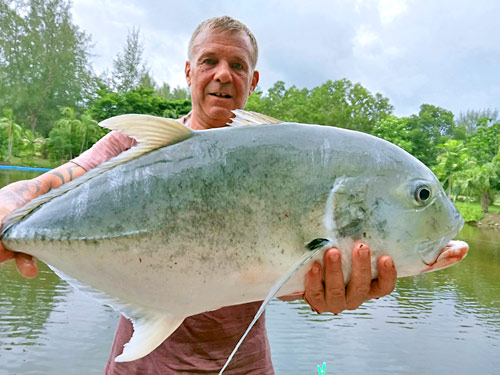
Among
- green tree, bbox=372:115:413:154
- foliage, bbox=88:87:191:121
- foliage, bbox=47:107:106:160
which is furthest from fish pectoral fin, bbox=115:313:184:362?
green tree, bbox=372:115:413:154

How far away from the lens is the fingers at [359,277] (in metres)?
1.54

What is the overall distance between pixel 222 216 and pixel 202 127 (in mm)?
968

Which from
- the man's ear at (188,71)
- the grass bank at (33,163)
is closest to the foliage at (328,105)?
the grass bank at (33,163)

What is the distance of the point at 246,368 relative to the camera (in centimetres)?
217

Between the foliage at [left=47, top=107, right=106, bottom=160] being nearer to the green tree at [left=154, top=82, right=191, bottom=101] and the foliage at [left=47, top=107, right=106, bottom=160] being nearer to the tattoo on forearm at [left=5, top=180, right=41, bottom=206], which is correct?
the green tree at [left=154, top=82, right=191, bottom=101]

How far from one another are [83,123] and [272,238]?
154 ft

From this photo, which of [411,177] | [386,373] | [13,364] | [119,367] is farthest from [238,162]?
[386,373]

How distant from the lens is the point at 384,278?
64.9 inches

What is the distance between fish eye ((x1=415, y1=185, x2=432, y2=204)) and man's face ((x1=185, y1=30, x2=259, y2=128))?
3.48 ft

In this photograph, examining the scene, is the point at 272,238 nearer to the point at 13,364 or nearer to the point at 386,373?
the point at 13,364

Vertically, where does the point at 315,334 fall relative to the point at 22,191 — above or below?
below

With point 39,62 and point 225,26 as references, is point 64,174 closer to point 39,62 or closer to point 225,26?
point 225,26

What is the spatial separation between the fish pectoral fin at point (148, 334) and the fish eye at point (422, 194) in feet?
3.10

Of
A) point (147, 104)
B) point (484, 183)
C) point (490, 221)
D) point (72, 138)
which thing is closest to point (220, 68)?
point (490, 221)
